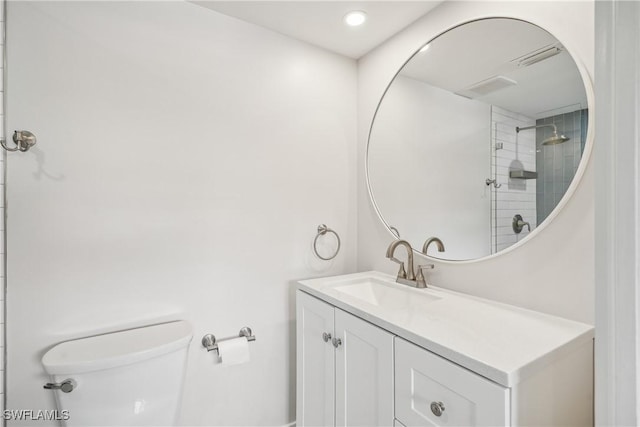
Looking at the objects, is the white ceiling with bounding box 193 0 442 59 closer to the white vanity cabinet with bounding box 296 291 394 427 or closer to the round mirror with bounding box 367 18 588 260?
the round mirror with bounding box 367 18 588 260

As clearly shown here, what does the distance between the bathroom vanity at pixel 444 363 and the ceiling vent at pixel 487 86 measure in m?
0.86

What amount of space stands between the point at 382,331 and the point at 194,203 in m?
0.99

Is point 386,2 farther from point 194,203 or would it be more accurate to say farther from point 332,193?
point 194,203

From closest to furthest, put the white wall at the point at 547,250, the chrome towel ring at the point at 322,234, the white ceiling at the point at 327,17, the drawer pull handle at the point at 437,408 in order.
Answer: the drawer pull handle at the point at 437,408
the white wall at the point at 547,250
the white ceiling at the point at 327,17
the chrome towel ring at the point at 322,234

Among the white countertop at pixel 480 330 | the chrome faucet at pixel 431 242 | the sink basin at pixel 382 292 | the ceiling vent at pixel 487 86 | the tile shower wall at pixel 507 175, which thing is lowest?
the sink basin at pixel 382 292

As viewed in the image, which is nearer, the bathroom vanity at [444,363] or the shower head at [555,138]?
the bathroom vanity at [444,363]

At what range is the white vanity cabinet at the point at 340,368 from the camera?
103 centimetres

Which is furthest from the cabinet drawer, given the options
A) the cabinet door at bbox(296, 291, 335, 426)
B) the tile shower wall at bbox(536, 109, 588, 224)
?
the tile shower wall at bbox(536, 109, 588, 224)

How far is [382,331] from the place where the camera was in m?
1.03

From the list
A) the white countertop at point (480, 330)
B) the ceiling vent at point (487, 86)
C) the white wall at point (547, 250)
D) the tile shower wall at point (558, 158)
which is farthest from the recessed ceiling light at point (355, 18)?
the white countertop at point (480, 330)

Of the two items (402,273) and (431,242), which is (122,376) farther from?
(431,242)

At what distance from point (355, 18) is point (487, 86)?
72cm

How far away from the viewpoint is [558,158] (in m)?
1.05

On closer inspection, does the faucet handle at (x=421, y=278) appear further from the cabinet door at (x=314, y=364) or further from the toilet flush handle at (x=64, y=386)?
the toilet flush handle at (x=64, y=386)
